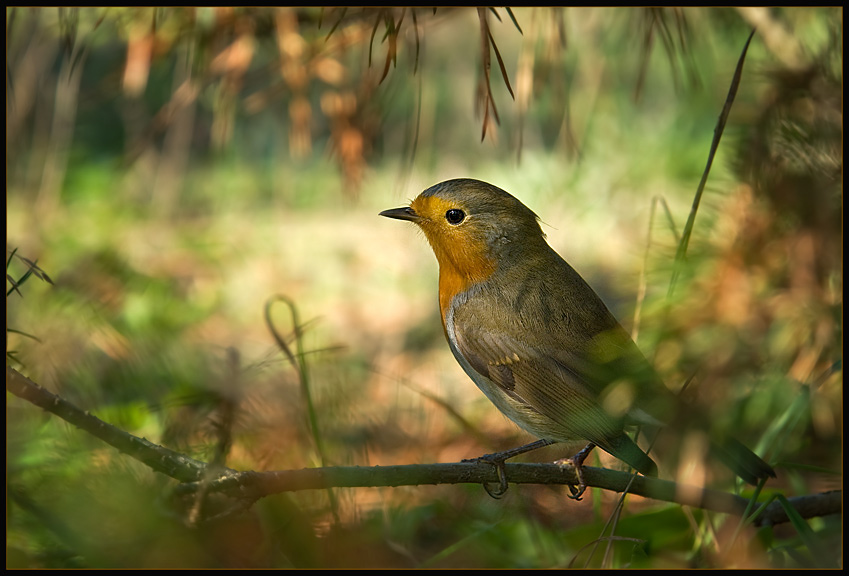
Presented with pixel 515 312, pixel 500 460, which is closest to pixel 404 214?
pixel 515 312

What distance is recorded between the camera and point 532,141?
5926 mm

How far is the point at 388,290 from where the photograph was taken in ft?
16.5

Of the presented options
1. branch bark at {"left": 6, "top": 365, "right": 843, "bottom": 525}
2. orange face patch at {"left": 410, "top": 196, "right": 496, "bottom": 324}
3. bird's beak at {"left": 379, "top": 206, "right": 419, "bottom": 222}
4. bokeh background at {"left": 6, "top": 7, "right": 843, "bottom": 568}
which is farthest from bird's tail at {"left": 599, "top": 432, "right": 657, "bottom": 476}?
bird's beak at {"left": 379, "top": 206, "right": 419, "bottom": 222}

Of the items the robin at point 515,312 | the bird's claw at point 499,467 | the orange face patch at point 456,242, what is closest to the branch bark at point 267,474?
the bird's claw at point 499,467

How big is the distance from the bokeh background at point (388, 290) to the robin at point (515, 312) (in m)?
0.14

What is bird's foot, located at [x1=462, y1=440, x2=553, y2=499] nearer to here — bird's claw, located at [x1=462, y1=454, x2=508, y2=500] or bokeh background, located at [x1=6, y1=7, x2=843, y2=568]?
bird's claw, located at [x1=462, y1=454, x2=508, y2=500]

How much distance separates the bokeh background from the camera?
4.88ft

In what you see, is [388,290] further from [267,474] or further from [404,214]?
[267,474]

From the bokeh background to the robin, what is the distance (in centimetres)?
14

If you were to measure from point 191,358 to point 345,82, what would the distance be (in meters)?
1.32

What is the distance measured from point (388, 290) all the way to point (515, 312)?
9.93ft

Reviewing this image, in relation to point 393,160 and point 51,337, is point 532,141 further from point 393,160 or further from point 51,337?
point 51,337

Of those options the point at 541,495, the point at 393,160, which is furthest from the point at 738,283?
the point at 393,160

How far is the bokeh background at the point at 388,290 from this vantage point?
149cm
